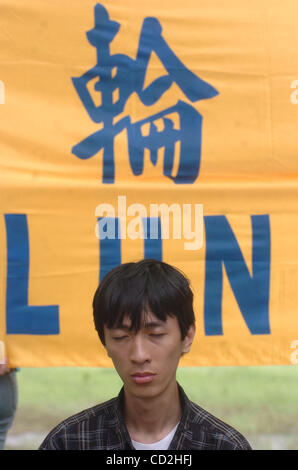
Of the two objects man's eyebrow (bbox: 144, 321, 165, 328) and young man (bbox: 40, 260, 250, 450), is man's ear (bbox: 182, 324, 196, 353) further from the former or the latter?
man's eyebrow (bbox: 144, 321, 165, 328)

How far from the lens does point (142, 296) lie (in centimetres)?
166

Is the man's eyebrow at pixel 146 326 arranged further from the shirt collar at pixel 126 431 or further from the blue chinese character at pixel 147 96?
the blue chinese character at pixel 147 96

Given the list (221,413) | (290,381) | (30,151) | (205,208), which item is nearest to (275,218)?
(205,208)

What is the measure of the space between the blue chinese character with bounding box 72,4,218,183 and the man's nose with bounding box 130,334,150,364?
109 centimetres

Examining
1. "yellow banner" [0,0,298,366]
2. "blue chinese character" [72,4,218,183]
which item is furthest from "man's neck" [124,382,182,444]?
"blue chinese character" [72,4,218,183]

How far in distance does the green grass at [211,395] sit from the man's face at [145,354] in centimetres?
272

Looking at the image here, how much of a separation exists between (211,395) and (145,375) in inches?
156

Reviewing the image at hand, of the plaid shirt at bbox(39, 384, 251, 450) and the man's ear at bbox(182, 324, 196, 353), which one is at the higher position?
the man's ear at bbox(182, 324, 196, 353)

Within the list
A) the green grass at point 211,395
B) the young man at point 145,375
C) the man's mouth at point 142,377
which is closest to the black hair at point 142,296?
the young man at point 145,375

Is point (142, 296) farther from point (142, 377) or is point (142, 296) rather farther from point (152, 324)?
point (142, 377)

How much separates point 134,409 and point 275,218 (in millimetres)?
1132

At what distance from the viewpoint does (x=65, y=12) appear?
2611 millimetres

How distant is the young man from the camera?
1.63 meters

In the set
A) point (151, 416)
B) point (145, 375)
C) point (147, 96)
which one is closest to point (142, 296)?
point (145, 375)
